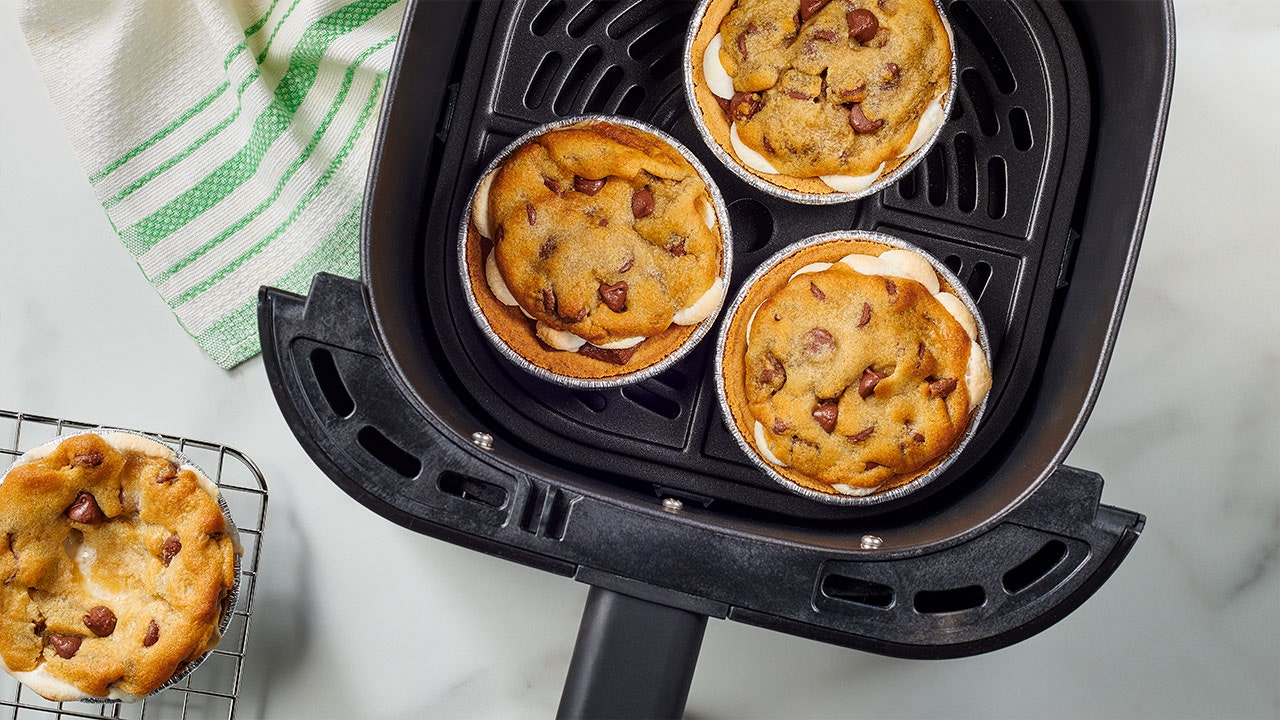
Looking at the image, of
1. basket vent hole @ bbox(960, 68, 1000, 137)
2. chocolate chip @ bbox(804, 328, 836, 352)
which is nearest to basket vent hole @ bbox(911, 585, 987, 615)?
chocolate chip @ bbox(804, 328, 836, 352)

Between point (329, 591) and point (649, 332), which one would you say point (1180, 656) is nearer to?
point (649, 332)

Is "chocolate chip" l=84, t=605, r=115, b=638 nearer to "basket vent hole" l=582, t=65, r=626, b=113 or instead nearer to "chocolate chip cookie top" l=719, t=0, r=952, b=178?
"basket vent hole" l=582, t=65, r=626, b=113

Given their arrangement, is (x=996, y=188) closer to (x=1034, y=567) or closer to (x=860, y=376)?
(x=860, y=376)

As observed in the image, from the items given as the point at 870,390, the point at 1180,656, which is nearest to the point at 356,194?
the point at 870,390

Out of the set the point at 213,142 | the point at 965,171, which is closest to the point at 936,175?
the point at 965,171

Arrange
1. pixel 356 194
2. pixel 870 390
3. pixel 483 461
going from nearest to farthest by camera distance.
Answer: pixel 483 461, pixel 870 390, pixel 356 194

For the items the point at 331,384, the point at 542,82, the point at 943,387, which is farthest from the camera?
the point at 542,82
